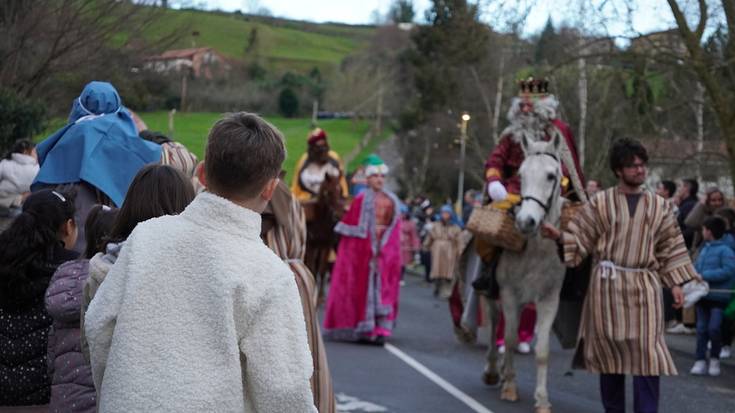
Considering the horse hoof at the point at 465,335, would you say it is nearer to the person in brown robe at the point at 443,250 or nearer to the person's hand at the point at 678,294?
the person's hand at the point at 678,294

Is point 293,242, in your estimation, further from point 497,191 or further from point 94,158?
point 497,191

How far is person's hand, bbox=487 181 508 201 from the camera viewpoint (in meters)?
10.6

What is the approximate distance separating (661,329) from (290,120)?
77063mm

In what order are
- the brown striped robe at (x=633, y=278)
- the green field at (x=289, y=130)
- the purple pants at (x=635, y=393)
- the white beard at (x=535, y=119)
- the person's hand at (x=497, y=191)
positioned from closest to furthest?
the purple pants at (x=635, y=393) < the brown striped robe at (x=633, y=278) < the person's hand at (x=497, y=191) < the white beard at (x=535, y=119) < the green field at (x=289, y=130)

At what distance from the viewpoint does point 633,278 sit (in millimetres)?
8680

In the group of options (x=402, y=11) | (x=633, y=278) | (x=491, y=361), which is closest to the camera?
(x=633, y=278)

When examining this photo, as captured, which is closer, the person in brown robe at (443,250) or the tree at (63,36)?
the tree at (63,36)

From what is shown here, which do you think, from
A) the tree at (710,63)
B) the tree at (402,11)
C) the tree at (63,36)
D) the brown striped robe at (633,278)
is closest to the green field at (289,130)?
the tree at (63,36)

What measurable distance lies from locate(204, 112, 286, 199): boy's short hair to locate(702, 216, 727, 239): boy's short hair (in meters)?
11.2

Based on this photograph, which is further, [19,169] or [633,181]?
[19,169]

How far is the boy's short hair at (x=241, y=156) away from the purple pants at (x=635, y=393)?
18.3ft

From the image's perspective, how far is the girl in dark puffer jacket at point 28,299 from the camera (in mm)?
5277

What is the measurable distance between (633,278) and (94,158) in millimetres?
3821

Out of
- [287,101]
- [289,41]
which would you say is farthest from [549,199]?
[289,41]
